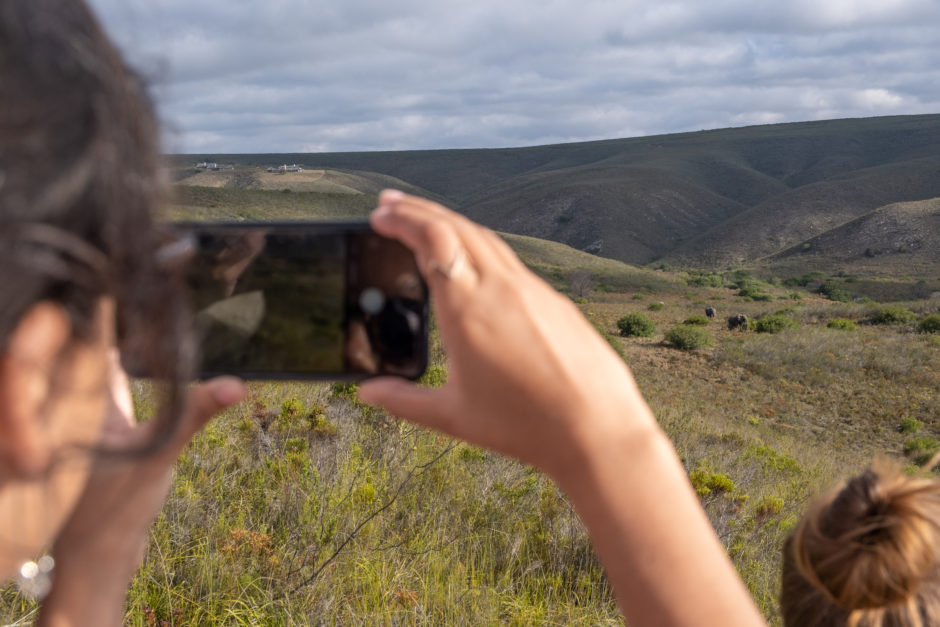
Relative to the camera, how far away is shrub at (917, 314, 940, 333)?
88.8ft

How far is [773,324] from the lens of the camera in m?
29.4

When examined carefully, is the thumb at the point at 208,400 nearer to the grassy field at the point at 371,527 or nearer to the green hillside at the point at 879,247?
the grassy field at the point at 371,527

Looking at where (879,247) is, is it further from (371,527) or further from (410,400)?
(410,400)

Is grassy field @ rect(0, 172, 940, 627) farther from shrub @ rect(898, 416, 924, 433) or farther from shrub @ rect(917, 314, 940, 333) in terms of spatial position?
shrub @ rect(917, 314, 940, 333)

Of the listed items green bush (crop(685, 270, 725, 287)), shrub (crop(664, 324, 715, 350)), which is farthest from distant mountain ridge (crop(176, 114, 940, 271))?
shrub (crop(664, 324, 715, 350))

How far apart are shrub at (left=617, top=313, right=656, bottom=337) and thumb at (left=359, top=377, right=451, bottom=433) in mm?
26455

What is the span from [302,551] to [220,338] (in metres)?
1.80

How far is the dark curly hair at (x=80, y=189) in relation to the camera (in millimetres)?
675

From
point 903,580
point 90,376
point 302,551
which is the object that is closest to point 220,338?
point 90,376

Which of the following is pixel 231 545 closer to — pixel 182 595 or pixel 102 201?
pixel 182 595

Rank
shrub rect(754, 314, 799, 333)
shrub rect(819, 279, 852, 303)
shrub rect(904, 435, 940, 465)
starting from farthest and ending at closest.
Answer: shrub rect(819, 279, 852, 303) < shrub rect(754, 314, 799, 333) < shrub rect(904, 435, 940, 465)

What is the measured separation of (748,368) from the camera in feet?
73.8

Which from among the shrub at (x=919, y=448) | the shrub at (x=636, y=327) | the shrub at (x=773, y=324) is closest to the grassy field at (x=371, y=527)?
the shrub at (x=919, y=448)

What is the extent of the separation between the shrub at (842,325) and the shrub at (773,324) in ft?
4.46
